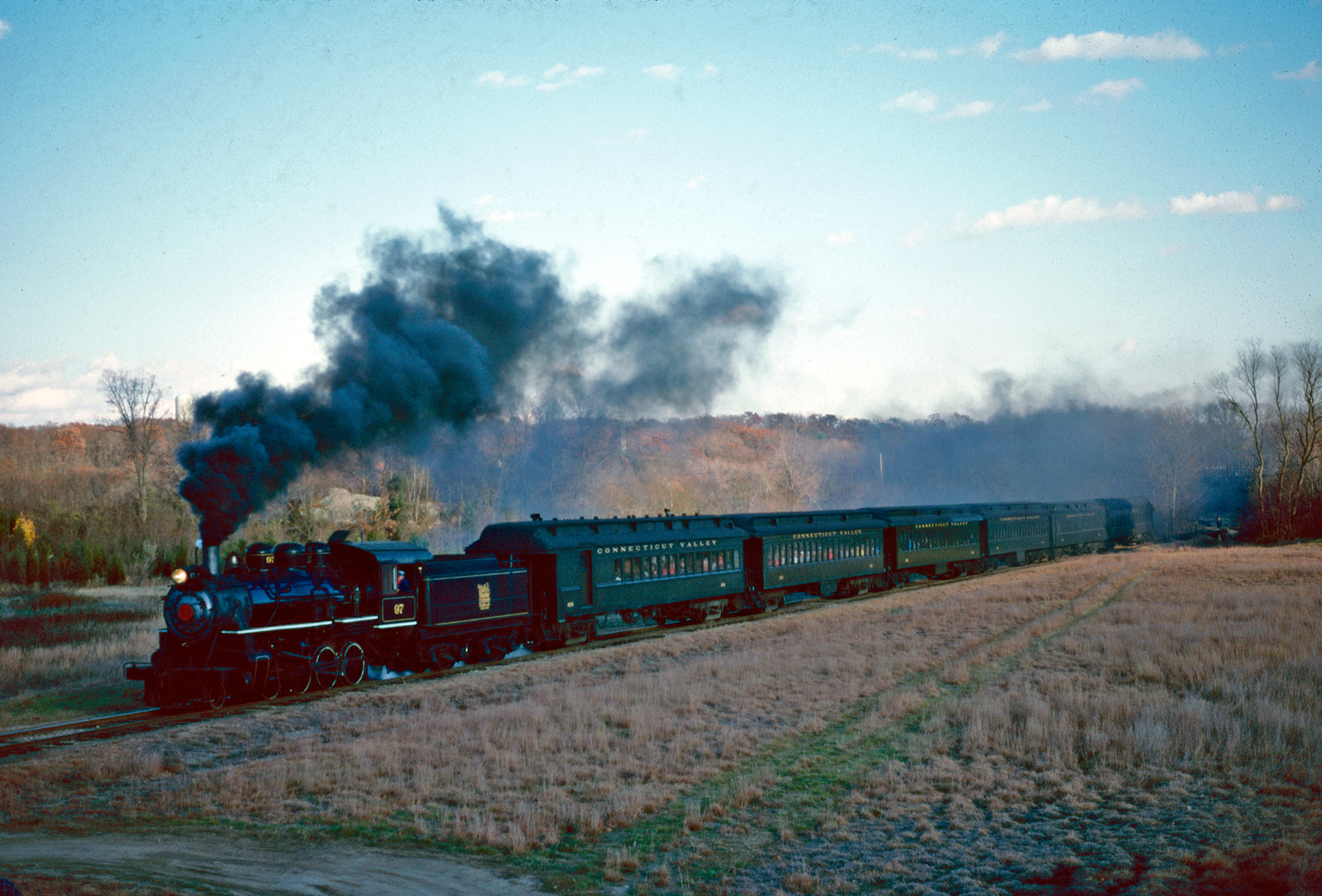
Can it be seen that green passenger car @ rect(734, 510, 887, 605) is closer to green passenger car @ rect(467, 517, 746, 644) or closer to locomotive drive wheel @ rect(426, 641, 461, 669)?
green passenger car @ rect(467, 517, 746, 644)

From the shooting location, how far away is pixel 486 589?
67.8 ft

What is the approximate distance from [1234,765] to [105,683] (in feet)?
69.6

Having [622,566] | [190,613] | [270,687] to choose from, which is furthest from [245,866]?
[622,566]

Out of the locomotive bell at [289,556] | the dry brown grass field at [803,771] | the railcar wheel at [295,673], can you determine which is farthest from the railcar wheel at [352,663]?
the locomotive bell at [289,556]

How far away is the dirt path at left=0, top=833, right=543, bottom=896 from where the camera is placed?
7855mm

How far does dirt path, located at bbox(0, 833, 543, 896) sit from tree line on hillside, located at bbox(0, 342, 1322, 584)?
38.5ft

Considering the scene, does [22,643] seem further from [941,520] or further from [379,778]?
[941,520]

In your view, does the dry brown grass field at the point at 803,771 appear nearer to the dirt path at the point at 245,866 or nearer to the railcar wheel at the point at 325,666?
the dirt path at the point at 245,866

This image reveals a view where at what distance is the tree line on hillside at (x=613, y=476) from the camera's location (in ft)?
154

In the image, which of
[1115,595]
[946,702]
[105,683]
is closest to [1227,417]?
[1115,595]

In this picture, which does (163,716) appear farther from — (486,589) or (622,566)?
(622,566)

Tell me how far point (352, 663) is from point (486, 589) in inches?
142

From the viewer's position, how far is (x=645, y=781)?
11.2 metres

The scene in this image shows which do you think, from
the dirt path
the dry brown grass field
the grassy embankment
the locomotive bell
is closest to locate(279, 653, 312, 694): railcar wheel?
the dry brown grass field
